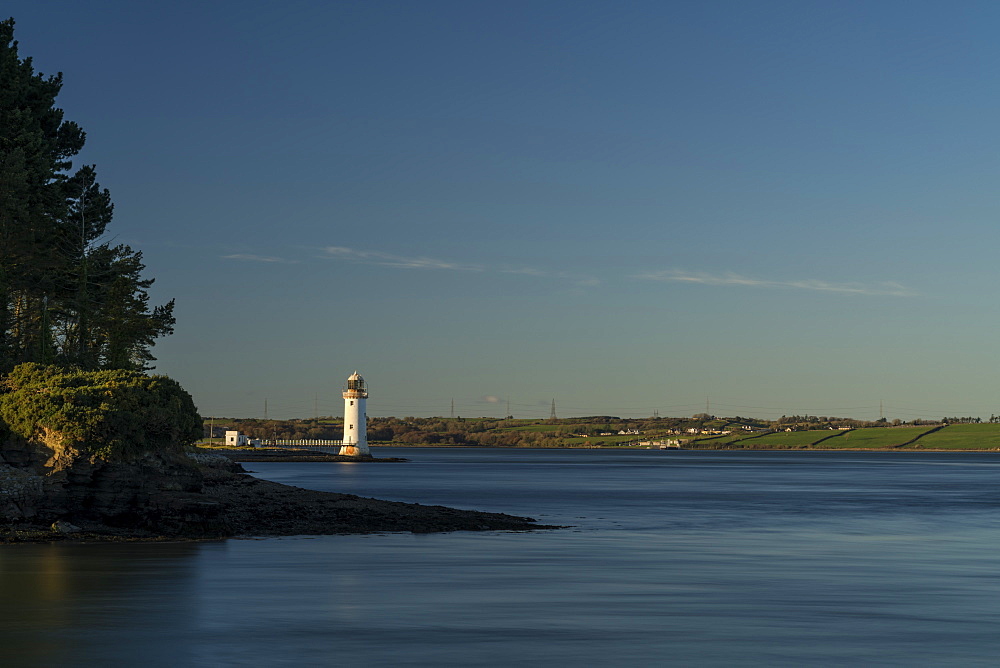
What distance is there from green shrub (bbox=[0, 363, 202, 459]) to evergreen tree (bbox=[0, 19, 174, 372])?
20.5 ft

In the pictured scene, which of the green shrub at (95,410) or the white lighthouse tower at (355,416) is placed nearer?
the green shrub at (95,410)

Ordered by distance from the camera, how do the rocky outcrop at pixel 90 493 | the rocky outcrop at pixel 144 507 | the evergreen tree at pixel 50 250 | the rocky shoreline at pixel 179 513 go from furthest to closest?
the evergreen tree at pixel 50 250 → the rocky outcrop at pixel 90 493 → the rocky outcrop at pixel 144 507 → the rocky shoreline at pixel 179 513

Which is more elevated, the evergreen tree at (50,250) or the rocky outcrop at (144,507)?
the evergreen tree at (50,250)

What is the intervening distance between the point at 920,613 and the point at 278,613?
13.0 m

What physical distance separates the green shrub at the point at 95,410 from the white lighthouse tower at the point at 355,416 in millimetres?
121516

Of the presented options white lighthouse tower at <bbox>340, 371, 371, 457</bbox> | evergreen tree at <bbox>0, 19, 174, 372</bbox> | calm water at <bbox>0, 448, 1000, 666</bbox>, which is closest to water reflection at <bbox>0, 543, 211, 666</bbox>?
calm water at <bbox>0, 448, 1000, 666</bbox>

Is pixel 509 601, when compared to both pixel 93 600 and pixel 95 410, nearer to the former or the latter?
pixel 93 600

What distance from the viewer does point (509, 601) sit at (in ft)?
76.6

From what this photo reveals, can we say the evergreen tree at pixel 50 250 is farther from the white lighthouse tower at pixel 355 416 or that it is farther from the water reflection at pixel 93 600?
the white lighthouse tower at pixel 355 416

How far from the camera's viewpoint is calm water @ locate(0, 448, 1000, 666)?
17.2 metres

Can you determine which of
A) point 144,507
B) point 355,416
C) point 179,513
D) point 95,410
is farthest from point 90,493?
point 355,416

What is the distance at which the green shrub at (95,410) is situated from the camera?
3897 centimetres

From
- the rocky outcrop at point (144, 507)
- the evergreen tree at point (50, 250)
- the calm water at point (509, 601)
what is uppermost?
the evergreen tree at point (50, 250)

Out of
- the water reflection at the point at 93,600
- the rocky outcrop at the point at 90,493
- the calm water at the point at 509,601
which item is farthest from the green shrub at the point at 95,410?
the calm water at the point at 509,601
